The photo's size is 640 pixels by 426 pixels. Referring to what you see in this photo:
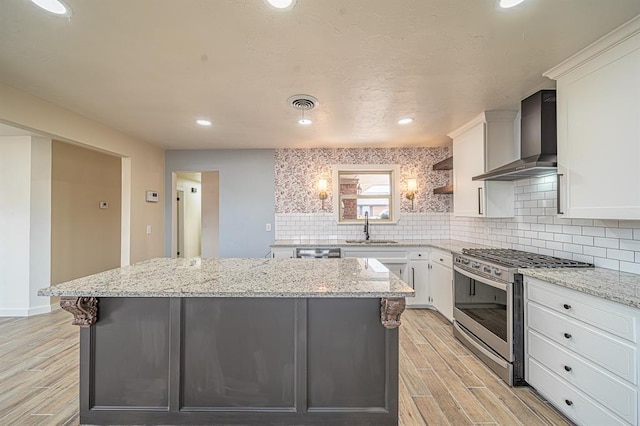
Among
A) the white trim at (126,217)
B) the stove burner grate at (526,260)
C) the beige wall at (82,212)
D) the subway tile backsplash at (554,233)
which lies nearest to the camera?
the subway tile backsplash at (554,233)

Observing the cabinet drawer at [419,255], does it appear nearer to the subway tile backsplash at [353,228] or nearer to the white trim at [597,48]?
the subway tile backsplash at [353,228]

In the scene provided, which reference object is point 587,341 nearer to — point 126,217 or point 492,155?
point 492,155

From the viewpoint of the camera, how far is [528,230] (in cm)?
299

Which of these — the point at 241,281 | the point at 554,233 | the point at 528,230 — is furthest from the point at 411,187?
the point at 241,281

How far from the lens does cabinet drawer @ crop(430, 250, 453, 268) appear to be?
3439 millimetres

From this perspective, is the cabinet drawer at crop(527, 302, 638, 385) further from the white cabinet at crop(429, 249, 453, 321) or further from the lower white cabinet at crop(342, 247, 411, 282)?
the lower white cabinet at crop(342, 247, 411, 282)

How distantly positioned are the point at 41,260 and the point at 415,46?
482 centimetres

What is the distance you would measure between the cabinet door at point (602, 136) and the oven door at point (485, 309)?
2.57 ft

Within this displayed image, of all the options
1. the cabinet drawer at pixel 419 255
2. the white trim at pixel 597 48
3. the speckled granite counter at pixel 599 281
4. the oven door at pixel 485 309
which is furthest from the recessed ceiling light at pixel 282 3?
the cabinet drawer at pixel 419 255

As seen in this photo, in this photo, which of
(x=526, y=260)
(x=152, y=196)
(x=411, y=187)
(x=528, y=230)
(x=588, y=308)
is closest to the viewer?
(x=588, y=308)

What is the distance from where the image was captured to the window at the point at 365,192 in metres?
4.73

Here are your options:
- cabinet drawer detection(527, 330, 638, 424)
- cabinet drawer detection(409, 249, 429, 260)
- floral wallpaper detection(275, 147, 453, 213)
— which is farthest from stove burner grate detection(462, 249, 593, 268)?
floral wallpaper detection(275, 147, 453, 213)

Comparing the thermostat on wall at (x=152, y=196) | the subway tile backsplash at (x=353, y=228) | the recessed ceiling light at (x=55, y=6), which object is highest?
the recessed ceiling light at (x=55, y=6)

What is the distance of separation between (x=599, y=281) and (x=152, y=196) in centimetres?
510
